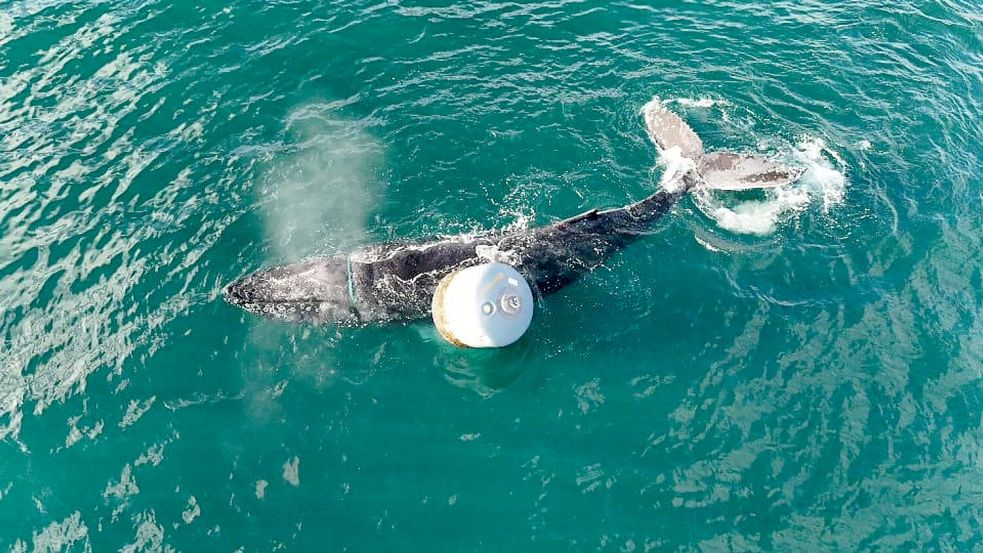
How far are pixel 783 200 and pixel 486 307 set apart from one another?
12.5 metres

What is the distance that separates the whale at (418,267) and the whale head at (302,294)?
0.09 ft

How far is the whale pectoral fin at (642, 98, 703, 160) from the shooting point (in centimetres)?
2211

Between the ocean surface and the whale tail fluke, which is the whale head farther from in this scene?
the whale tail fluke

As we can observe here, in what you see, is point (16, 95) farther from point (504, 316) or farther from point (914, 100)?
point (914, 100)

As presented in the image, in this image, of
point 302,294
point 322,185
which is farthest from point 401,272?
point 322,185

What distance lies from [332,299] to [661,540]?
33.6 feet

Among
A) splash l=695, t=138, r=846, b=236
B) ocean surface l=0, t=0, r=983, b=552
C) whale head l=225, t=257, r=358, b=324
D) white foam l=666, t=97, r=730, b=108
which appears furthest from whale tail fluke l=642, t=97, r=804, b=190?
whale head l=225, t=257, r=358, b=324

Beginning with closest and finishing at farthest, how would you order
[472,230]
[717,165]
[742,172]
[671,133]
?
[472,230]
[742,172]
[717,165]
[671,133]

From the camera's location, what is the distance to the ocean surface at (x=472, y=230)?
48.0 ft

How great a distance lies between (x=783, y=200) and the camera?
21359 mm

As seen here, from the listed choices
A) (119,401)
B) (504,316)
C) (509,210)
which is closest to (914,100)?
(509,210)

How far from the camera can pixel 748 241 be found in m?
20.1

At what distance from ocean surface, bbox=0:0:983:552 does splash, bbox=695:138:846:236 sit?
0.11 m

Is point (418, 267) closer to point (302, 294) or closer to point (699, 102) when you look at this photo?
point (302, 294)
